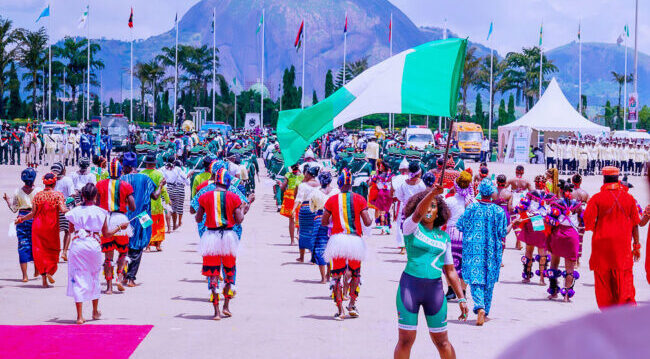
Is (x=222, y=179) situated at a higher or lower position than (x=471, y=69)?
lower

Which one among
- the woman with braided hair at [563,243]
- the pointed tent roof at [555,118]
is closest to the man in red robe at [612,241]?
the woman with braided hair at [563,243]

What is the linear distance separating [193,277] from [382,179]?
7.13 metres

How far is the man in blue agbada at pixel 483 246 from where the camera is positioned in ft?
31.4

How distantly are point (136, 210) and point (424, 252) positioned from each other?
625 centimetres

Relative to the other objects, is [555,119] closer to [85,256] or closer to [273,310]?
[273,310]

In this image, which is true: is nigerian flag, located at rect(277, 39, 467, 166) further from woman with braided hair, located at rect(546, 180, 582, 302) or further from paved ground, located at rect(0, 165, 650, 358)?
woman with braided hair, located at rect(546, 180, 582, 302)

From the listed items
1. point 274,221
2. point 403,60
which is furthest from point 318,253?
point 274,221

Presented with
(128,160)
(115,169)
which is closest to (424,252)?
(115,169)

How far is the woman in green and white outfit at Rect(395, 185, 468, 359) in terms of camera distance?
6508 millimetres

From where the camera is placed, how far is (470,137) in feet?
185

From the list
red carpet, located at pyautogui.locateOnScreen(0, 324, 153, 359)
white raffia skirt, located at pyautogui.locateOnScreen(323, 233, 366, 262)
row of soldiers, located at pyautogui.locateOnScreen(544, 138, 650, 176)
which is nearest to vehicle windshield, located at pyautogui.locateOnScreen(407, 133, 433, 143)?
row of soldiers, located at pyautogui.locateOnScreen(544, 138, 650, 176)

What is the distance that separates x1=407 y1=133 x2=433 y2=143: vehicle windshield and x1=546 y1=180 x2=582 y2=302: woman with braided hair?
1552 inches

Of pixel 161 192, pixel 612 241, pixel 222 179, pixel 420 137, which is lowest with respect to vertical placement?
pixel 612 241

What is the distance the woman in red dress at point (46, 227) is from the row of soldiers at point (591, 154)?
108 ft
